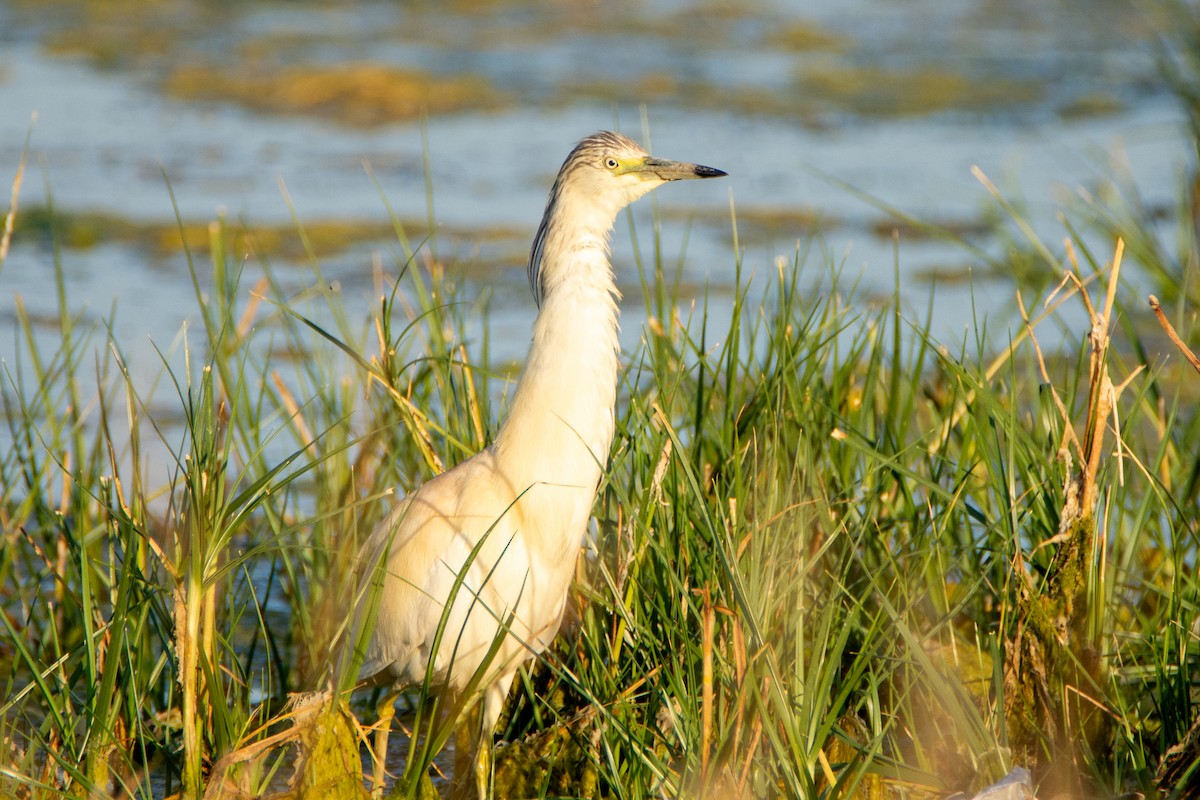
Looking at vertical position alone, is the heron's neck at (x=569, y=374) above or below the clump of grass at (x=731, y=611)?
above

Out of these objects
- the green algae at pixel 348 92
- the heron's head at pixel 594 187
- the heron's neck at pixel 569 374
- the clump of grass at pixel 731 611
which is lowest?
the clump of grass at pixel 731 611

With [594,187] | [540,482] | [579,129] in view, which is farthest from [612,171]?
[579,129]

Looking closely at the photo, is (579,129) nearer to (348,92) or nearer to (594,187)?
(348,92)

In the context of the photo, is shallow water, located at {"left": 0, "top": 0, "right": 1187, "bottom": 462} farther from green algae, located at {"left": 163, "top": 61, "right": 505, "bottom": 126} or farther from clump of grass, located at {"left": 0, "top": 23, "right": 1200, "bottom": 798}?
clump of grass, located at {"left": 0, "top": 23, "right": 1200, "bottom": 798}

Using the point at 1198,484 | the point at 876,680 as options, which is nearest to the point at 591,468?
the point at 876,680

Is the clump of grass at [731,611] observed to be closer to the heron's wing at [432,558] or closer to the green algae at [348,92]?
the heron's wing at [432,558]

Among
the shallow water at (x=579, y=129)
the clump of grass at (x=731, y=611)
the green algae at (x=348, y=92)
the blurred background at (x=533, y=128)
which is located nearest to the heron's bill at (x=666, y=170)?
the clump of grass at (x=731, y=611)

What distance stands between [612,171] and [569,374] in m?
0.45

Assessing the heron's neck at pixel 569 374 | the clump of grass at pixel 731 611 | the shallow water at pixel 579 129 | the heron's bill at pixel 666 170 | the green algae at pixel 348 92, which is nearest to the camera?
the clump of grass at pixel 731 611

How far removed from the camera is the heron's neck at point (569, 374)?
2.89 metres

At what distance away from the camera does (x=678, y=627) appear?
2.72m

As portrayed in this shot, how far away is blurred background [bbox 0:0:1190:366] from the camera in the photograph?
7629 millimetres

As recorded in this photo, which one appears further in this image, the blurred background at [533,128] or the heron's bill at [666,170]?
the blurred background at [533,128]

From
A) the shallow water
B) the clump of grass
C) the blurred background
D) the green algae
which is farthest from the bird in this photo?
the green algae
